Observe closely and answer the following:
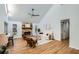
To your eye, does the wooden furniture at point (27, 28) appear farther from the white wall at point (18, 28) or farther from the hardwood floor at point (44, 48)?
the hardwood floor at point (44, 48)

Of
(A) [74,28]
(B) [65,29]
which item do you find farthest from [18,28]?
(A) [74,28]

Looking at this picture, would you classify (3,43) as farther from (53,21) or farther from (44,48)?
(53,21)

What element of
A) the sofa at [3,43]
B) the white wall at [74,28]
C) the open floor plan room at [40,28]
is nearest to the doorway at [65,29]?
the open floor plan room at [40,28]

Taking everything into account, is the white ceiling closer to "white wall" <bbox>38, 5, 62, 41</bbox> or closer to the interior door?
"white wall" <bbox>38, 5, 62, 41</bbox>

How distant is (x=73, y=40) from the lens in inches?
112

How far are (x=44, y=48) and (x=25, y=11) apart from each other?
1044 mm

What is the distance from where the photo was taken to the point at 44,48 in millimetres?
2701

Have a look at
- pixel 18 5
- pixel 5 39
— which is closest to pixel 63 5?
pixel 18 5

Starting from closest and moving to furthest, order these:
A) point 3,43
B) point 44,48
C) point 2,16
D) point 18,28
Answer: point 3,43
point 2,16
point 44,48
point 18,28

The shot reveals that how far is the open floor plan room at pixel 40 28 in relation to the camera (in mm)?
2551

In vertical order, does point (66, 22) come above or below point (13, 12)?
below
